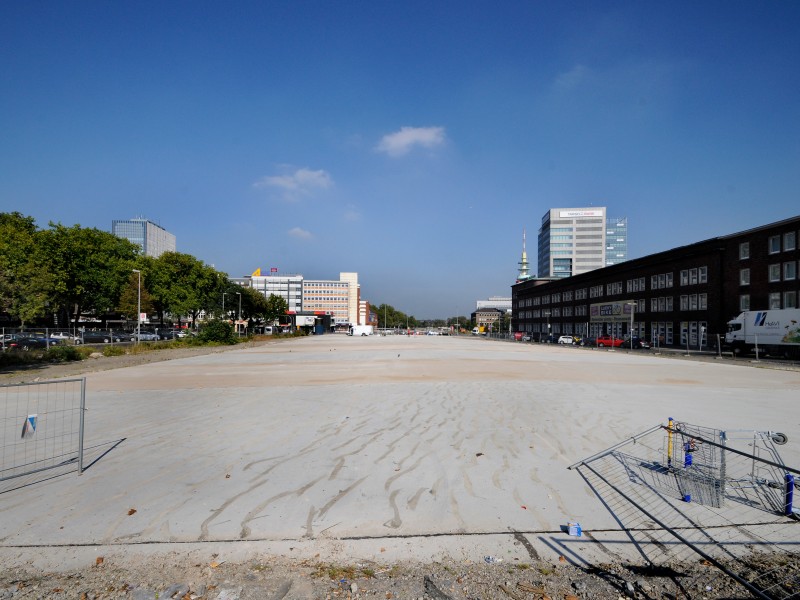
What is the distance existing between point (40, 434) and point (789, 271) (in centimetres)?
5693

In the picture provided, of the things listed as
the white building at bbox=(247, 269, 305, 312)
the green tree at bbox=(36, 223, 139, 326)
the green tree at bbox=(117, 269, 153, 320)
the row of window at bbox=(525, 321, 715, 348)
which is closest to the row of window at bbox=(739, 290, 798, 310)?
the row of window at bbox=(525, 321, 715, 348)

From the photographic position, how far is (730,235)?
4972cm

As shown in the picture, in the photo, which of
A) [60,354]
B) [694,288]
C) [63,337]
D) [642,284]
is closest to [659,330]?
[642,284]

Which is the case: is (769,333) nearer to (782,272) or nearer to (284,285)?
(782,272)

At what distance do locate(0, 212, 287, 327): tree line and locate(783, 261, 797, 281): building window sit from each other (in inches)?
2486

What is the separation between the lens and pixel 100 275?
193ft

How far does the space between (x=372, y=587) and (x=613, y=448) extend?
5.48 m

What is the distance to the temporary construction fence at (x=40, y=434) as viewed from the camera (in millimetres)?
6398

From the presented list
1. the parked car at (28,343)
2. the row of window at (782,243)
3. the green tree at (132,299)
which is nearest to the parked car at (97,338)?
the parked car at (28,343)

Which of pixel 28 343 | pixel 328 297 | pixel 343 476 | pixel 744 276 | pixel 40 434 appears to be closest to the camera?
pixel 343 476

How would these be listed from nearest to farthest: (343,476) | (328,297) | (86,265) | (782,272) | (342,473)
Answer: (343,476)
(342,473)
(782,272)
(86,265)
(328,297)

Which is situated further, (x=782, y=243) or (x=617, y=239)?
(x=617, y=239)

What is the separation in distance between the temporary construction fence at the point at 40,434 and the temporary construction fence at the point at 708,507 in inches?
276

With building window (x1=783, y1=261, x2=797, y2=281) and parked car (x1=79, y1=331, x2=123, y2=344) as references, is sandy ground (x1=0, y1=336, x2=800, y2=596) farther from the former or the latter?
parked car (x1=79, y1=331, x2=123, y2=344)
